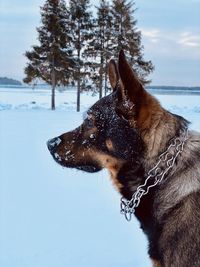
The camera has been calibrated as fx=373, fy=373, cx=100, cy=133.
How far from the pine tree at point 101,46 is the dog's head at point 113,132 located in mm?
32975

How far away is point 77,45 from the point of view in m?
36.6

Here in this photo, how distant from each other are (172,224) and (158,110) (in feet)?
2.83

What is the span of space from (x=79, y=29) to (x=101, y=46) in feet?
8.88

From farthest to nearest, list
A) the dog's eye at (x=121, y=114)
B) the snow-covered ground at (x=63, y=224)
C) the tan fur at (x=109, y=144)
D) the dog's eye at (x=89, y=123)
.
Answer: the snow-covered ground at (x=63, y=224) → the dog's eye at (x=89, y=123) → the tan fur at (x=109, y=144) → the dog's eye at (x=121, y=114)

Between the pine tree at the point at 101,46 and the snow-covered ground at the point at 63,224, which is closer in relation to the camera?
the snow-covered ground at the point at 63,224

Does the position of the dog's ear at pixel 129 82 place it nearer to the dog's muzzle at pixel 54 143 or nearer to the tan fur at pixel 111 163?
the tan fur at pixel 111 163

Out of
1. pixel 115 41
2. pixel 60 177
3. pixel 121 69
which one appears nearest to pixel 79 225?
pixel 60 177

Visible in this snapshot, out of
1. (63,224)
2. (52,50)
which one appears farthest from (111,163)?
(52,50)

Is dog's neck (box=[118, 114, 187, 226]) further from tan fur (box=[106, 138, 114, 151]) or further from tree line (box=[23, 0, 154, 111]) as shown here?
tree line (box=[23, 0, 154, 111])

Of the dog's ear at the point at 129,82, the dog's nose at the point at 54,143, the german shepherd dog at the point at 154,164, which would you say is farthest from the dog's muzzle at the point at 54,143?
the dog's ear at the point at 129,82

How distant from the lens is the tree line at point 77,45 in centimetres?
3588

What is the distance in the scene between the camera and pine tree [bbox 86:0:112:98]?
36.4 m

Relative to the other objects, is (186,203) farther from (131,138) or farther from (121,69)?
(121,69)

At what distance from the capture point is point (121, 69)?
264 cm
